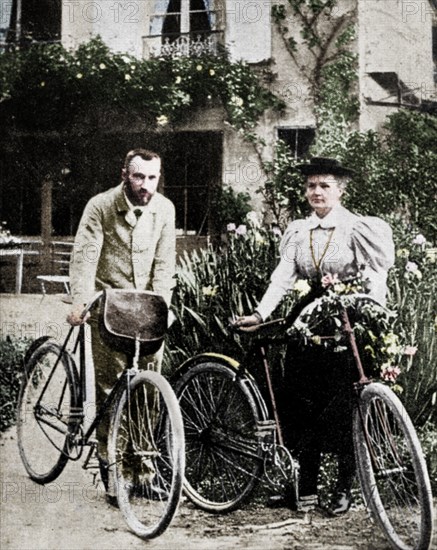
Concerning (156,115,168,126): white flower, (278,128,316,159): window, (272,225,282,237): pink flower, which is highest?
(156,115,168,126): white flower

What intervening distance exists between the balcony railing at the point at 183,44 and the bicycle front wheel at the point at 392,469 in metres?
1.04

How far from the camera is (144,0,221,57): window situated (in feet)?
7.16

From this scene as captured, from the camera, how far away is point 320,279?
1.97 m

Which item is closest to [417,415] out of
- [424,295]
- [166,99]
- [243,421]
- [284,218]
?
[424,295]

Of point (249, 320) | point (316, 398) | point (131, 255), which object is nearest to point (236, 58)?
point (131, 255)

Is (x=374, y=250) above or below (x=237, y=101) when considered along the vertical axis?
below

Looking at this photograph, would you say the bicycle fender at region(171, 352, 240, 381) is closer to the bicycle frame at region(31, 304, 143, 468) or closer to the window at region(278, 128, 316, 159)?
the bicycle frame at region(31, 304, 143, 468)

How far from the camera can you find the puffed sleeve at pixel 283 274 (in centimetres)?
202

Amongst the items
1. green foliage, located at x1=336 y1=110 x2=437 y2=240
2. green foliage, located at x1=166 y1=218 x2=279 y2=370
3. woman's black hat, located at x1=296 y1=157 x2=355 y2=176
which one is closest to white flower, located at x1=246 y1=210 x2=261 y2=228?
green foliage, located at x1=166 y1=218 x2=279 y2=370

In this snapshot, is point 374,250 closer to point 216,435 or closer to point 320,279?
point 320,279

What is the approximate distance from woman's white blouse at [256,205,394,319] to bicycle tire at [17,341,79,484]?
2.02 feet

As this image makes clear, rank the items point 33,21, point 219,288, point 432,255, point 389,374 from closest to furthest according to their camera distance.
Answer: point 389,374, point 432,255, point 219,288, point 33,21

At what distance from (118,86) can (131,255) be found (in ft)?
1.69

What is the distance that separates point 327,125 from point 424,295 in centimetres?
52
